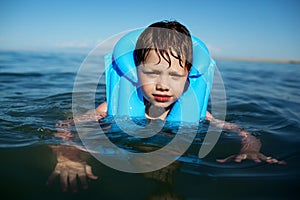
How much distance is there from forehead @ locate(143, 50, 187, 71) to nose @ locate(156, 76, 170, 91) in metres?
0.10

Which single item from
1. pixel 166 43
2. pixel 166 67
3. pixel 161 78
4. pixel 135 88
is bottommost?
pixel 135 88

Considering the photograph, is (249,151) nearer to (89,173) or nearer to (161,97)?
(161,97)

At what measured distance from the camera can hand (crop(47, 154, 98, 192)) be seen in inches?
63.5

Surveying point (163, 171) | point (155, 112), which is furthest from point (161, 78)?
point (163, 171)

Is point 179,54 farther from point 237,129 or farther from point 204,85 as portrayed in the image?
point 237,129

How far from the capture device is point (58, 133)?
98.5 inches

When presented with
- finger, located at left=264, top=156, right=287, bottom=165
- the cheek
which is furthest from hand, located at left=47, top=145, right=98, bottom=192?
finger, located at left=264, top=156, right=287, bottom=165

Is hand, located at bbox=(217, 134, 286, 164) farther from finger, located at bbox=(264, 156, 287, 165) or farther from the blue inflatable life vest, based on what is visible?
the blue inflatable life vest

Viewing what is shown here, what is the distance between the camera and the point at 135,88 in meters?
3.10

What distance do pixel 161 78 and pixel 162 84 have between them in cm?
6

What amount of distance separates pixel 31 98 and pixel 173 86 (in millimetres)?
2861

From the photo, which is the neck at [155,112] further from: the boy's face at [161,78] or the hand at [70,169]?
the hand at [70,169]

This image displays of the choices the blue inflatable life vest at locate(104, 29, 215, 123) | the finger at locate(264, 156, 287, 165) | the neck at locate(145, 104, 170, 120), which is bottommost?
the finger at locate(264, 156, 287, 165)

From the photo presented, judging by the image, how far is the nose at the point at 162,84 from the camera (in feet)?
8.18
